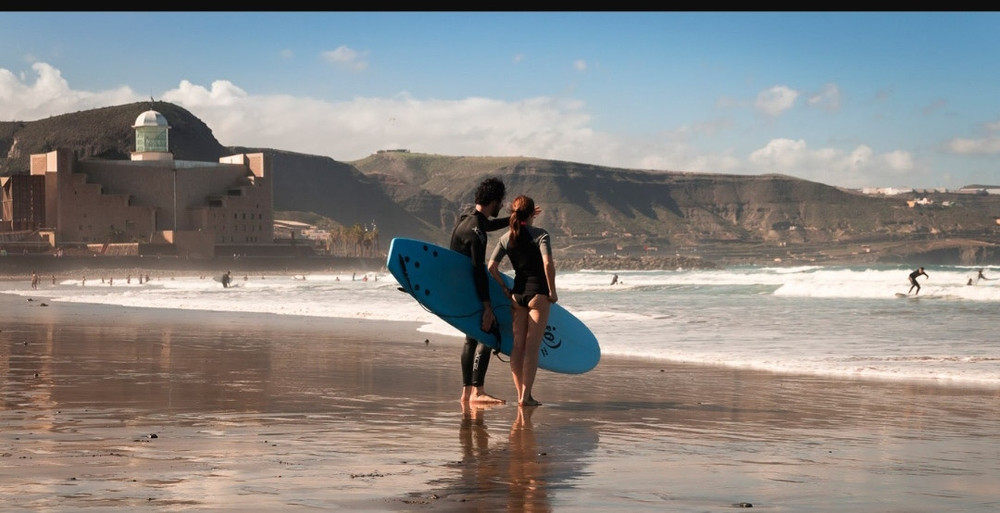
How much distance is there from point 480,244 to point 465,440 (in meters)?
2.08

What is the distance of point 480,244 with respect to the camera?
8.56 metres

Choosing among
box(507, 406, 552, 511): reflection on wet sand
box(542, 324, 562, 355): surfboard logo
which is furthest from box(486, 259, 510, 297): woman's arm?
box(507, 406, 552, 511): reflection on wet sand

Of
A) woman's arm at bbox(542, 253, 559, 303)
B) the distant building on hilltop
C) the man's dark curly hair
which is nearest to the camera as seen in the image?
woman's arm at bbox(542, 253, 559, 303)

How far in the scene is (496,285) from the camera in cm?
942

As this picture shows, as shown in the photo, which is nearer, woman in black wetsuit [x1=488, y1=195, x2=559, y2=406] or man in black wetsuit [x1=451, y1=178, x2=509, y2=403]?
woman in black wetsuit [x1=488, y1=195, x2=559, y2=406]

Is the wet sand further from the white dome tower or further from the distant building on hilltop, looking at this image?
the white dome tower

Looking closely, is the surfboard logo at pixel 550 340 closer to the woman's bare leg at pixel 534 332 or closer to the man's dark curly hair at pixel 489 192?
the woman's bare leg at pixel 534 332

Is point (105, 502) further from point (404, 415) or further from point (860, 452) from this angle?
point (860, 452)

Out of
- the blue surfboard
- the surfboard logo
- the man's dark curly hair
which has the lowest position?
the surfboard logo

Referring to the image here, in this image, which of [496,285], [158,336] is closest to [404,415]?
[496,285]

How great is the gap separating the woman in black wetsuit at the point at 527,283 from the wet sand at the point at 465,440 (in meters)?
0.41

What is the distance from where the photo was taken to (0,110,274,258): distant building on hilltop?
105 meters

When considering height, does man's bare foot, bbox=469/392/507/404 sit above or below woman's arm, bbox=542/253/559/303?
below

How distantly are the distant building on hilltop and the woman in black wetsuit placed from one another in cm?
9794
